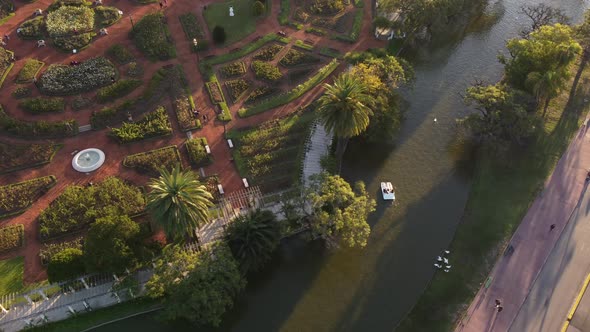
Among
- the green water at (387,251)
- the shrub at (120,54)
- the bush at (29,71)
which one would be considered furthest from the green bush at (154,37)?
the green water at (387,251)

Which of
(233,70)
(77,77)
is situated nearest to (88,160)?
(77,77)

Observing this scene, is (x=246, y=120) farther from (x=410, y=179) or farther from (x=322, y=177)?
(x=410, y=179)

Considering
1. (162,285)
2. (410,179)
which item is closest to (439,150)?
(410,179)

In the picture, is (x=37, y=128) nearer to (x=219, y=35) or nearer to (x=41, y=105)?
(x=41, y=105)

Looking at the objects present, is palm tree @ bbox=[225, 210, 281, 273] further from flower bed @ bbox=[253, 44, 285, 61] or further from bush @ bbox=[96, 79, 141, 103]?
flower bed @ bbox=[253, 44, 285, 61]

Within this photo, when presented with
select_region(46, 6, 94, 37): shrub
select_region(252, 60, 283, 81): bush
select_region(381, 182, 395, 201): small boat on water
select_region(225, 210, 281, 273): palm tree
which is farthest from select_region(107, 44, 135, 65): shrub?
select_region(381, 182, 395, 201): small boat on water
